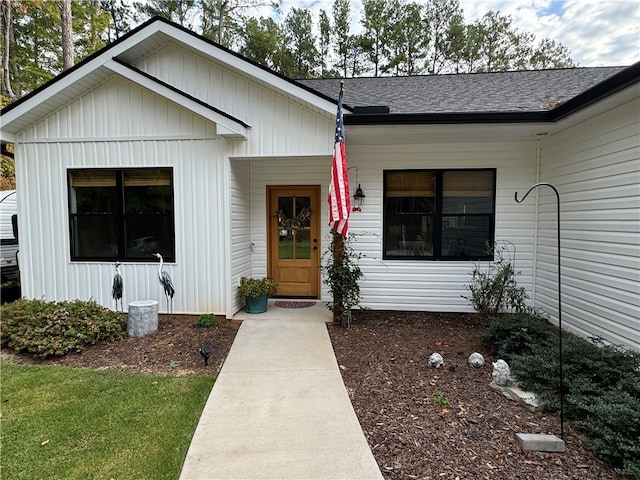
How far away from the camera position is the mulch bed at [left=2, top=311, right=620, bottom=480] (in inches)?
91.9

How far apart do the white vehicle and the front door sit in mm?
5713

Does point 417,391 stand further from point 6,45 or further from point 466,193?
point 6,45

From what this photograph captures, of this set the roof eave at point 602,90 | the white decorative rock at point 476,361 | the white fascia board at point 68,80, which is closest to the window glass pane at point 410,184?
the roof eave at point 602,90

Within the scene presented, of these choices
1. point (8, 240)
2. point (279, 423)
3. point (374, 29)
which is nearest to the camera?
point (279, 423)

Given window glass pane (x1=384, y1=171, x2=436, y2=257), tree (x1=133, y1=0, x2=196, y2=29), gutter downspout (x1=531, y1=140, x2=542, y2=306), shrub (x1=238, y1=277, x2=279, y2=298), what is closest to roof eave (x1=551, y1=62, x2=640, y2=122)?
gutter downspout (x1=531, y1=140, x2=542, y2=306)

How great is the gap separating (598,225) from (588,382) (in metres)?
2.34

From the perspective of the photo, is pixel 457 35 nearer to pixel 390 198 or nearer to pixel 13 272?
pixel 390 198

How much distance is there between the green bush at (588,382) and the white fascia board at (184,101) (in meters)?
4.57

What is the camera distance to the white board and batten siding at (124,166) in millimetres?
5535

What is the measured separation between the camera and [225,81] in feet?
18.5

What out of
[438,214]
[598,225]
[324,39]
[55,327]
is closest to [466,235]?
[438,214]

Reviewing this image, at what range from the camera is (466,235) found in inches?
240

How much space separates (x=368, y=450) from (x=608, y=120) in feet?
15.4

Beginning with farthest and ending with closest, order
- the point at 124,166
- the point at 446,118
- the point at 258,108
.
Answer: the point at 124,166
the point at 258,108
the point at 446,118
